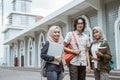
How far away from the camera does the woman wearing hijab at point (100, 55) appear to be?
4254mm

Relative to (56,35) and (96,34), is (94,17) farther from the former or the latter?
(56,35)

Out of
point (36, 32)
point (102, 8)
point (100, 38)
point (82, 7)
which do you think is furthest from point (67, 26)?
point (100, 38)

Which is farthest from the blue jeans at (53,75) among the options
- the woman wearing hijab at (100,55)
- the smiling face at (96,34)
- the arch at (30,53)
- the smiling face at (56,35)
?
the arch at (30,53)

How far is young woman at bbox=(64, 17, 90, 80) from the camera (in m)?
4.09

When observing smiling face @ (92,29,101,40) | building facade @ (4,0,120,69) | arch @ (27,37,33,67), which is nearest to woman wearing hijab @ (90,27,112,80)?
smiling face @ (92,29,101,40)

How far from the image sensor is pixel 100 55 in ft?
13.9

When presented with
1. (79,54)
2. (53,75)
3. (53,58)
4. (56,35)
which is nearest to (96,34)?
(79,54)

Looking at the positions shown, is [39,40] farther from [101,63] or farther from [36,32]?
[101,63]

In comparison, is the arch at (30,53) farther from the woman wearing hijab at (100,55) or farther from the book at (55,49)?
the book at (55,49)

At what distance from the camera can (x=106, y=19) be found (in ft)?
45.4

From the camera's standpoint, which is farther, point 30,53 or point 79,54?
point 30,53

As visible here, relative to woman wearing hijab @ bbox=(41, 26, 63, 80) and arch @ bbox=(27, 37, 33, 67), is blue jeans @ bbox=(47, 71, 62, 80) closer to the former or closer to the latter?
woman wearing hijab @ bbox=(41, 26, 63, 80)

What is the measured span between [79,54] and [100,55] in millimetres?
353

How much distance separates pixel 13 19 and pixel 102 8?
98.9 feet
